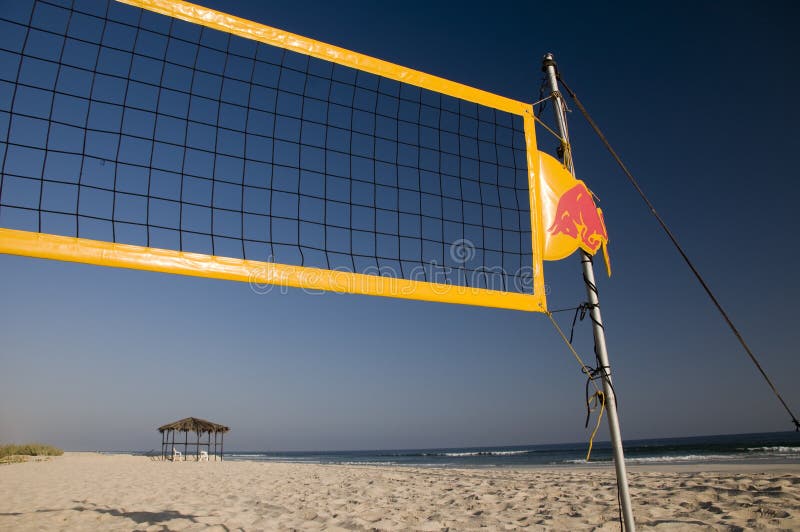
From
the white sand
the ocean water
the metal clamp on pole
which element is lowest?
the ocean water

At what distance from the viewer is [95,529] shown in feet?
12.2

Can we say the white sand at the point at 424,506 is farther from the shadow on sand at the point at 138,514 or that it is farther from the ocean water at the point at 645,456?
the ocean water at the point at 645,456

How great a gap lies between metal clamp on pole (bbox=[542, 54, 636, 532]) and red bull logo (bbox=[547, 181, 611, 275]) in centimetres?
11

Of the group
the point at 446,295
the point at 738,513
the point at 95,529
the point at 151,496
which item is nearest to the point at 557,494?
the point at 738,513

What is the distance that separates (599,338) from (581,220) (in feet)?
2.53

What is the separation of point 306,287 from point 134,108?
Answer: 1651 mm

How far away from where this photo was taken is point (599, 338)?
2.68m

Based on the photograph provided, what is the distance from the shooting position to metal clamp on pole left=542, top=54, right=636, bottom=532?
2413 mm

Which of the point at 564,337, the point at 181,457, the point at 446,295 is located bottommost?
the point at 181,457

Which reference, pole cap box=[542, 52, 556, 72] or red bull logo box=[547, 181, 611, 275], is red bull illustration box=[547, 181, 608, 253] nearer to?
red bull logo box=[547, 181, 611, 275]

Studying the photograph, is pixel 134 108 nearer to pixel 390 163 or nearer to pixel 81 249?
pixel 81 249

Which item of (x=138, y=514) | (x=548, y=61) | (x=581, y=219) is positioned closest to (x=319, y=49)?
(x=548, y=61)

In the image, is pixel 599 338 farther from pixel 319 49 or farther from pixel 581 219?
pixel 319 49

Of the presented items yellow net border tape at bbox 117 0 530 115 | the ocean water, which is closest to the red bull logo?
yellow net border tape at bbox 117 0 530 115
